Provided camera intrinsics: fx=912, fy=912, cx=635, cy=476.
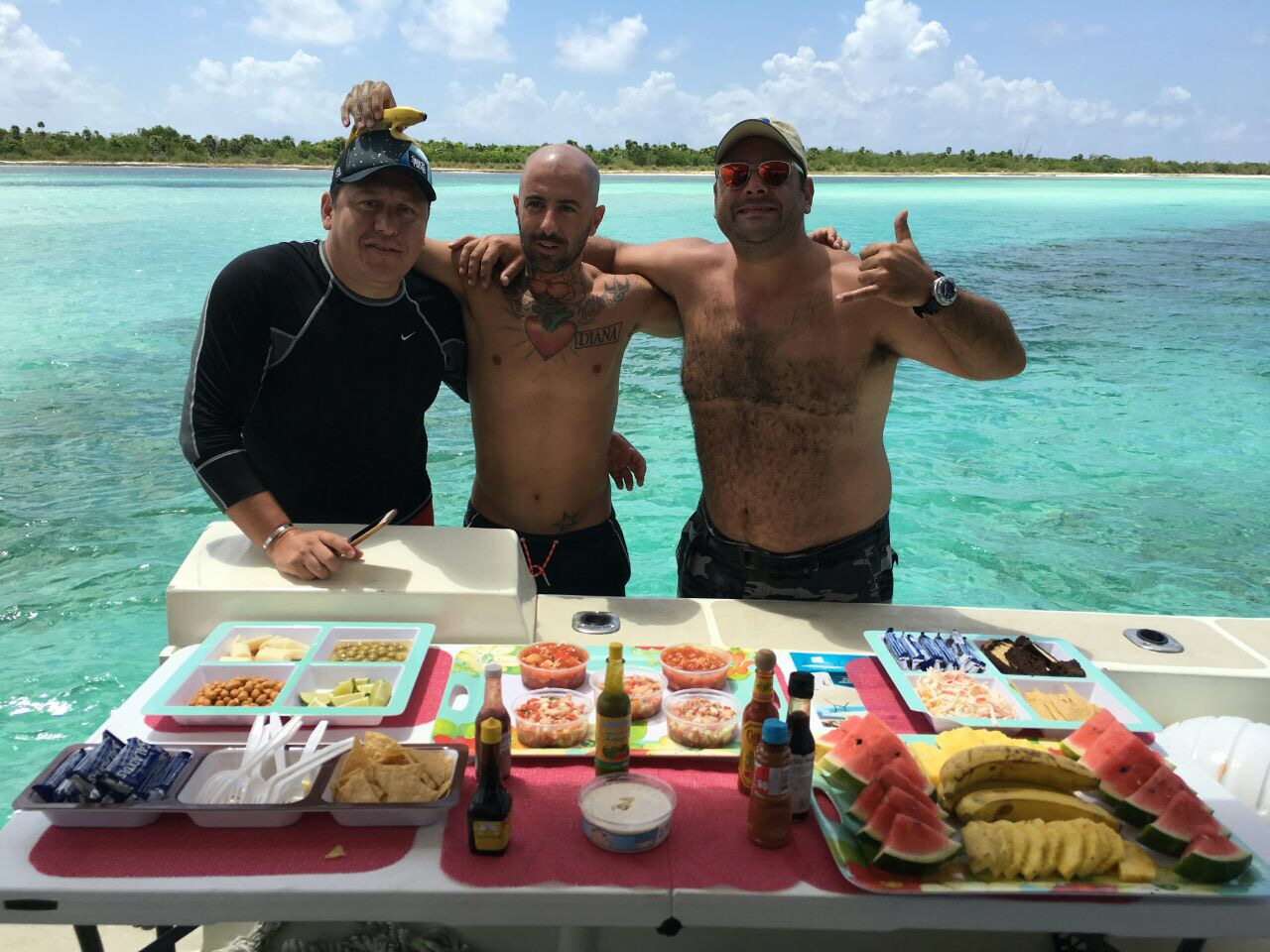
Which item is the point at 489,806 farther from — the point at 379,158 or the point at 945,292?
the point at 379,158

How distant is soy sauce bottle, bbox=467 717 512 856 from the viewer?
145 centimetres

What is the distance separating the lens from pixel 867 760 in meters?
1.63

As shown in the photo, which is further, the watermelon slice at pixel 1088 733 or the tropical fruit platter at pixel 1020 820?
the watermelon slice at pixel 1088 733

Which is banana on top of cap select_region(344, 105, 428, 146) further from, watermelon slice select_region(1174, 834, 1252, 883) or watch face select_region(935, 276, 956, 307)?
watermelon slice select_region(1174, 834, 1252, 883)

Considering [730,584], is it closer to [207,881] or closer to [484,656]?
[484,656]

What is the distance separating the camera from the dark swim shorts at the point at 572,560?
10.5 ft

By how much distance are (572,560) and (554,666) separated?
1243 millimetres

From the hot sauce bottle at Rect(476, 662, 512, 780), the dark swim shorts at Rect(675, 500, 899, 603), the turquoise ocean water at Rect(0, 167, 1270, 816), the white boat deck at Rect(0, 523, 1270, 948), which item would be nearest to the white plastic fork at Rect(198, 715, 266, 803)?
the white boat deck at Rect(0, 523, 1270, 948)

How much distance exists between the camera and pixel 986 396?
40.8 feet

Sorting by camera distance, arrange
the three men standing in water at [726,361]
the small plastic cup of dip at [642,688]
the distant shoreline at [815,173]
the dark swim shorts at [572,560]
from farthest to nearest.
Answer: the distant shoreline at [815,173] → the dark swim shorts at [572,560] → the three men standing in water at [726,361] → the small plastic cup of dip at [642,688]

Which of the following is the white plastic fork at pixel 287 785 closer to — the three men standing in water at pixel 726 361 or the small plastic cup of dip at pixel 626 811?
→ the small plastic cup of dip at pixel 626 811

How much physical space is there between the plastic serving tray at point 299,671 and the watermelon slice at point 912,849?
958 millimetres

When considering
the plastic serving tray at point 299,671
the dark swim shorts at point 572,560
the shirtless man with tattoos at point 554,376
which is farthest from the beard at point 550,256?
the plastic serving tray at point 299,671

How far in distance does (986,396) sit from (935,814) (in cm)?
1182
